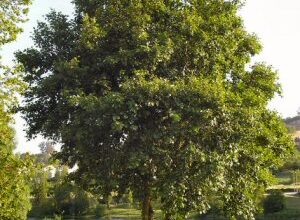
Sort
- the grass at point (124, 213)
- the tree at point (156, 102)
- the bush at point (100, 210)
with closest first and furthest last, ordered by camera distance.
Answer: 1. the tree at point (156, 102)
2. the grass at point (124, 213)
3. the bush at point (100, 210)

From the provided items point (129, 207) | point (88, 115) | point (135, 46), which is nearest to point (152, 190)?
point (88, 115)

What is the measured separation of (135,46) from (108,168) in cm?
646

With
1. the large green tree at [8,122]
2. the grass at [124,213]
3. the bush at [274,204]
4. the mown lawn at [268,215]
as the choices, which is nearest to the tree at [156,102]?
the large green tree at [8,122]

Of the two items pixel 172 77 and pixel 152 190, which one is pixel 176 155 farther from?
pixel 172 77

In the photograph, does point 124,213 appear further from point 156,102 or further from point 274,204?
point 156,102

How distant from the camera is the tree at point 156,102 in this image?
21578mm

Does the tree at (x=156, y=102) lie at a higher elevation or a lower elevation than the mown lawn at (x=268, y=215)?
higher

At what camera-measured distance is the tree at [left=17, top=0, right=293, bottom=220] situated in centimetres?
2158

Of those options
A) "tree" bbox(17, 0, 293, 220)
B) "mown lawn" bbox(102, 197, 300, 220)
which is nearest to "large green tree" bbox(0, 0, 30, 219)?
"tree" bbox(17, 0, 293, 220)

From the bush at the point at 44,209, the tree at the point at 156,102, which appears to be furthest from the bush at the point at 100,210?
the tree at the point at 156,102

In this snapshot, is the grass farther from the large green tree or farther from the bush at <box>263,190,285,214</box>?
the large green tree

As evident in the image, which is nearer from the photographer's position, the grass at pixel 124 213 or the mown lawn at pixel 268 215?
the mown lawn at pixel 268 215

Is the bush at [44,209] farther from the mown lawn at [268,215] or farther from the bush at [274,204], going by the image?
the bush at [274,204]

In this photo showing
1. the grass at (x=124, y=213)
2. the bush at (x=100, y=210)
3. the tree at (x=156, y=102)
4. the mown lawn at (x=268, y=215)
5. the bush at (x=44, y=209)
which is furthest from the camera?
the bush at (x=44, y=209)
